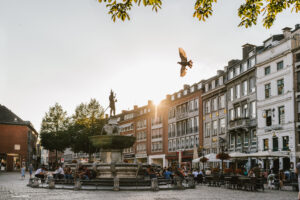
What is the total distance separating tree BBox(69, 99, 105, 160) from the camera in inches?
2387

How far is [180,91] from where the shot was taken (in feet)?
222

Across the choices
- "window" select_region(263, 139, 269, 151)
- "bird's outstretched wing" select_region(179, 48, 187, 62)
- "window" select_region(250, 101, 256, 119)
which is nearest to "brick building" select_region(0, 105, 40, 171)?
"window" select_region(250, 101, 256, 119)

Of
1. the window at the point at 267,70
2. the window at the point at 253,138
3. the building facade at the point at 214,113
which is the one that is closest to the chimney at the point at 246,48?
the building facade at the point at 214,113

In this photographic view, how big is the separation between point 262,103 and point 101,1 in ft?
125

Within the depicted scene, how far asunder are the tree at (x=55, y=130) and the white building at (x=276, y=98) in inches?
1258

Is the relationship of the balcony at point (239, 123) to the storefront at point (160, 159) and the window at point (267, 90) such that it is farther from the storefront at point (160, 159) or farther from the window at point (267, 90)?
the storefront at point (160, 159)

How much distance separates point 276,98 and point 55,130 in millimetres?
37391

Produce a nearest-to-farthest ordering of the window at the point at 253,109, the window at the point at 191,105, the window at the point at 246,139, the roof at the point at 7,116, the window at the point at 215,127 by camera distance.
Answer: the window at the point at 253,109 < the window at the point at 246,139 < the window at the point at 215,127 < the window at the point at 191,105 < the roof at the point at 7,116

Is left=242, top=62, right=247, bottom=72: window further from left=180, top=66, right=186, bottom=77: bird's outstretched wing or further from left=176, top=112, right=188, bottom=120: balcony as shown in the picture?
left=180, top=66, right=186, bottom=77: bird's outstretched wing

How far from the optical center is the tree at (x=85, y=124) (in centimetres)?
6062

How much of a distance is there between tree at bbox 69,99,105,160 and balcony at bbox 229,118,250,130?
68.5ft

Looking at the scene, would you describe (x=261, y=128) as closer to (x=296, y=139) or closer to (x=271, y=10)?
(x=296, y=139)

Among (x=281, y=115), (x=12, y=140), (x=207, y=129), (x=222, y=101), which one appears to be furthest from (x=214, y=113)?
(x=12, y=140)

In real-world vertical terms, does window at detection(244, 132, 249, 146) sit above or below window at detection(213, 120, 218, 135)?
below
